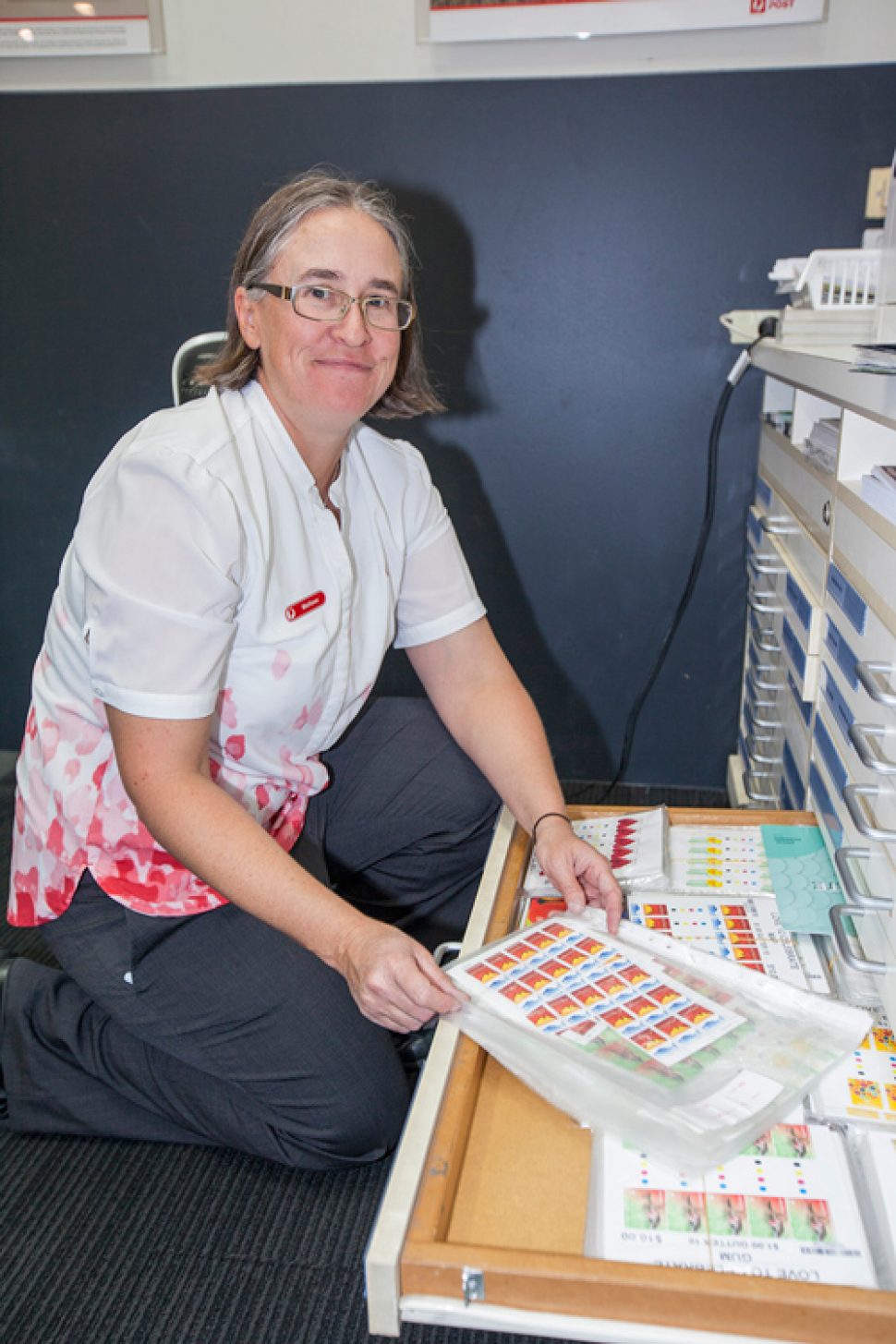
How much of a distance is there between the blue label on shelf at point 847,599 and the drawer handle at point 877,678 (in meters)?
0.10

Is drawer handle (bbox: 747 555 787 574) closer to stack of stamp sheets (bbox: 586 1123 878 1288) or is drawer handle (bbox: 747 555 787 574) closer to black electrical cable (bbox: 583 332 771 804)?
black electrical cable (bbox: 583 332 771 804)

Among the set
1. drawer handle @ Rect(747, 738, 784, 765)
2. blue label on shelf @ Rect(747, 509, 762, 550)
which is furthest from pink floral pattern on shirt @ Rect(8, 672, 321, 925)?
blue label on shelf @ Rect(747, 509, 762, 550)

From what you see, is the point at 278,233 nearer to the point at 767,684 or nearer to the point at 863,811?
the point at 863,811

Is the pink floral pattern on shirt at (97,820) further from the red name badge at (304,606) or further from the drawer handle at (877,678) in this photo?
the drawer handle at (877,678)

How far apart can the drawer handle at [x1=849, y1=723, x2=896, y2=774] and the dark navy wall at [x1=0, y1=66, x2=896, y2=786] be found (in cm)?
137

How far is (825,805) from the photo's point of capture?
1193 mm

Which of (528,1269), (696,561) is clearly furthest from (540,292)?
(528,1269)

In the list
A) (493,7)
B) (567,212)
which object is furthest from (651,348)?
(493,7)

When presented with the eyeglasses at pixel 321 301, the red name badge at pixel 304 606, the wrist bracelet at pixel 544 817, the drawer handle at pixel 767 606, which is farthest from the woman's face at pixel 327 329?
the drawer handle at pixel 767 606

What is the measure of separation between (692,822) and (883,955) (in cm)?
35

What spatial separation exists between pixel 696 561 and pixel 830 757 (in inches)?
43.9

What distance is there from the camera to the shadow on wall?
7.11 feet

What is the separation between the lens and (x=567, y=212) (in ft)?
6.93

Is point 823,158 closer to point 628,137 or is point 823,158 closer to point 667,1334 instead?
point 628,137
